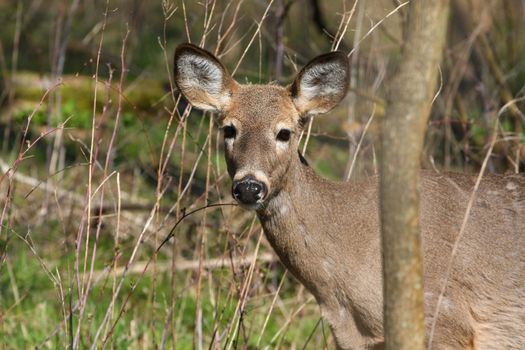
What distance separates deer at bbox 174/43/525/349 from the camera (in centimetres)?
458

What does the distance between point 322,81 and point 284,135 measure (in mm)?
335

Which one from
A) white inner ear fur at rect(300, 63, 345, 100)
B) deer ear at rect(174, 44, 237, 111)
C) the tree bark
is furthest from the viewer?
deer ear at rect(174, 44, 237, 111)

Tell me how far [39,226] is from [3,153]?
1246mm

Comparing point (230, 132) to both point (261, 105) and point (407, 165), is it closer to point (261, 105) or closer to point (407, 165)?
point (261, 105)

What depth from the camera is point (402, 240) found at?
2963 millimetres

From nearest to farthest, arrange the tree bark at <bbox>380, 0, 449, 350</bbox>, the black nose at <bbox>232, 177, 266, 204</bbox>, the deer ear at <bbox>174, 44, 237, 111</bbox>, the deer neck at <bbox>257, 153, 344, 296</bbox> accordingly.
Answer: the tree bark at <bbox>380, 0, 449, 350</bbox> < the black nose at <bbox>232, 177, 266, 204</bbox> < the deer neck at <bbox>257, 153, 344, 296</bbox> < the deer ear at <bbox>174, 44, 237, 111</bbox>

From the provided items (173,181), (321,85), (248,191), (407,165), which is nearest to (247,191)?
(248,191)

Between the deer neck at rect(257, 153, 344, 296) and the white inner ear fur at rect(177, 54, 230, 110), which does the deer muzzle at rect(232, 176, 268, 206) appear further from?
the white inner ear fur at rect(177, 54, 230, 110)

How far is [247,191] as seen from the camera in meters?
4.35

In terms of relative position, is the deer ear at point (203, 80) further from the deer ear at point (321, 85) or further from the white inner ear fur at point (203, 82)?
the deer ear at point (321, 85)

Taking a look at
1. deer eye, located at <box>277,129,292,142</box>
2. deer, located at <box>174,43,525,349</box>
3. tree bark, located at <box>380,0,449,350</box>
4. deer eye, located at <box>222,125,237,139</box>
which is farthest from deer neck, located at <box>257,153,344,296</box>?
tree bark, located at <box>380,0,449,350</box>

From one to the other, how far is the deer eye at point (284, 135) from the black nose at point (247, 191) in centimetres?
42

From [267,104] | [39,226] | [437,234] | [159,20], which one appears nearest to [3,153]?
[39,226]

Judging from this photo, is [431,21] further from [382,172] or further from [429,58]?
[382,172]
